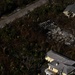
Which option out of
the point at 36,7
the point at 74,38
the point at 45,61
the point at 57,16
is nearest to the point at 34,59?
the point at 45,61

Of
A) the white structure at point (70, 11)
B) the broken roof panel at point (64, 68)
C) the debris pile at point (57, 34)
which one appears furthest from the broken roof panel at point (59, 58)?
the white structure at point (70, 11)

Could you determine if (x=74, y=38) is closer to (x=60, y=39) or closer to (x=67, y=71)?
(x=60, y=39)

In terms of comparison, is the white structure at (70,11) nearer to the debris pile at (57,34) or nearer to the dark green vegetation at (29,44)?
the dark green vegetation at (29,44)

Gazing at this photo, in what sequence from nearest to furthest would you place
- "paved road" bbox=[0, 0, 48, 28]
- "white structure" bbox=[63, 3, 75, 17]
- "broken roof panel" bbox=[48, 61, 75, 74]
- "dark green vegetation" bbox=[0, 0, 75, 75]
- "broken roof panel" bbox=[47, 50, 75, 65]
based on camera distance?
"broken roof panel" bbox=[48, 61, 75, 74] → "broken roof panel" bbox=[47, 50, 75, 65] → "dark green vegetation" bbox=[0, 0, 75, 75] → "paved road" bbox=[0, 0, 48, 28] → "white structure" bbox=[63, 3, 75, 17]

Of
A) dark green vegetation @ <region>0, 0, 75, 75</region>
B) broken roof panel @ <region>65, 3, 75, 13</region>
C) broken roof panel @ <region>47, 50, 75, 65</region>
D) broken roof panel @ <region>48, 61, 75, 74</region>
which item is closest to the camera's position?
broken roof panel @ <region>48, 61, 75, 74</region>

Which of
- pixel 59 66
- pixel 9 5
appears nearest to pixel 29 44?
pixel 59 66

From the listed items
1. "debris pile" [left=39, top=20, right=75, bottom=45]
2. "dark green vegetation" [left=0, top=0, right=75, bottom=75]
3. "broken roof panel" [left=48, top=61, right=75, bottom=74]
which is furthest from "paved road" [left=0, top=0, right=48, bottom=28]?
"broken roof panel" [left=48, top=61, right=75, bottom=74]

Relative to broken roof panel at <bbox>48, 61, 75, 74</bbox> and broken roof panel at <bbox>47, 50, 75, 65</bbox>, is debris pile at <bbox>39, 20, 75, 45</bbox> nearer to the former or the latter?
broken roof panel at <bbox>47, 50, 75, 65</bbox>

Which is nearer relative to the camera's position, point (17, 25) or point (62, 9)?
point (17, 25)
